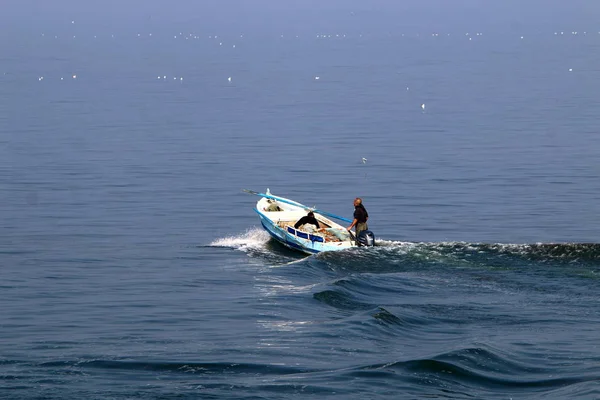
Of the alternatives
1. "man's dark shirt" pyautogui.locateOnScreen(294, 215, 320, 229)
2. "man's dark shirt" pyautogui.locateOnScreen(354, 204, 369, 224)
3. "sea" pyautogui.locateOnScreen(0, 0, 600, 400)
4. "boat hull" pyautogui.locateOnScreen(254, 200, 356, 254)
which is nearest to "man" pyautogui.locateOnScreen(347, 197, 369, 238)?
"man's dark shirt" pyautogui.locateOnScreen(354, 204, 369, 224)

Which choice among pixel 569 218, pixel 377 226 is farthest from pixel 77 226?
pixel 569 218

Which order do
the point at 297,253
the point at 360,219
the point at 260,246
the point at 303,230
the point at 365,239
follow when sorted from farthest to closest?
the point at 260,246, the point at 303,230, the point at 297,253, the point at 360,219, the point at 365,239

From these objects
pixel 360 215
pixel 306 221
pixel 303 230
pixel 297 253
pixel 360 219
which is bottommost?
pixel 297 253

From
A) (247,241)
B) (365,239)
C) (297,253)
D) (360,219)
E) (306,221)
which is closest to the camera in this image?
(365,239)

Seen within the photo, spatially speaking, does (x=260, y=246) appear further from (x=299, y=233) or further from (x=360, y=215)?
(x=360, y=215)

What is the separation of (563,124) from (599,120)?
4.15m

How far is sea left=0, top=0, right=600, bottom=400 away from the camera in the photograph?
28.6 m

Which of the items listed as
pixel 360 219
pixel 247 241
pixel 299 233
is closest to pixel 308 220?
pixel 299 233

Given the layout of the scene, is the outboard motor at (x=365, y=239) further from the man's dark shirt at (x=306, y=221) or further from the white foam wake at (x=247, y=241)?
the white foam wake at (x=247, y=241)

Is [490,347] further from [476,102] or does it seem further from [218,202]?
[476,102]

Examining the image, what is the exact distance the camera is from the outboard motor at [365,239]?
4444cm

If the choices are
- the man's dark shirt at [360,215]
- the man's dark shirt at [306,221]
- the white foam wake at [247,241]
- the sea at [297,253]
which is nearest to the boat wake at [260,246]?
the white foam wake at [247,241]

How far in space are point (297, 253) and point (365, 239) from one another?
370 centimetres

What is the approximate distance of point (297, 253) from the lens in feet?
154
